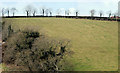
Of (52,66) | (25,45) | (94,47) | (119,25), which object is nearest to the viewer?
(52,66)

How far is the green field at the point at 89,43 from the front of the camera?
44.5 metres

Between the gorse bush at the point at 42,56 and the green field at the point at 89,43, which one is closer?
the gorse bush at the point at 42,56

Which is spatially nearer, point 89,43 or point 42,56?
point 42,56

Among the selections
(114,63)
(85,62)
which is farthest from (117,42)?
(85,62)

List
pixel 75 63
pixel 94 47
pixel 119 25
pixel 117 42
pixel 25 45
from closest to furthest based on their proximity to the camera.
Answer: pixel 25 45, pixel 75 63, pixel 94 47, pixel 117 42, pixel 119 25

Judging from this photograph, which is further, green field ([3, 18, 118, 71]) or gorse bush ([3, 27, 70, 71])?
green field ([3, 18, 118, 71])

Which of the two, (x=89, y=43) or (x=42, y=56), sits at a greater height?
(x=89, y=43)

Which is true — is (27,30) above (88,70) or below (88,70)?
above

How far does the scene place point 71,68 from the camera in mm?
41750

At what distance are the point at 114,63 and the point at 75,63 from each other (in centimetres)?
997

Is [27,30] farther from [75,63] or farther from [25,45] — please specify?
[75,63]

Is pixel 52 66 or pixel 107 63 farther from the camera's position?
pixel 107 63

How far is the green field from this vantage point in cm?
4453

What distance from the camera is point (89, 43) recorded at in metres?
58.4
